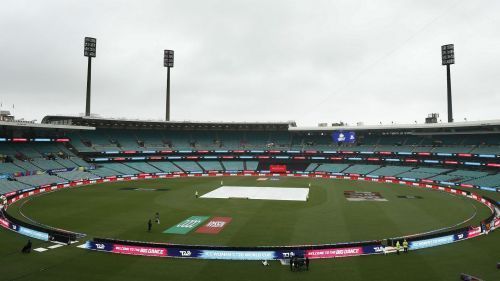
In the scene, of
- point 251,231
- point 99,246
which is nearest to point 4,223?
point 99,246

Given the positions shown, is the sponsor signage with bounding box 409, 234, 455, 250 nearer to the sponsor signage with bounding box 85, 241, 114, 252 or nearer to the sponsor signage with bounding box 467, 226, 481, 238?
the sponsor signage with bounding box 467, 226, 481, 238

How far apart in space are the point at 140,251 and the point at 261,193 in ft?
104

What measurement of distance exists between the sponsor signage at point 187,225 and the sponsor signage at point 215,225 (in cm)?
99

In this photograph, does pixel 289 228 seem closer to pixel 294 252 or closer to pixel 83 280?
pixel 294 252

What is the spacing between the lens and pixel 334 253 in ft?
75.9

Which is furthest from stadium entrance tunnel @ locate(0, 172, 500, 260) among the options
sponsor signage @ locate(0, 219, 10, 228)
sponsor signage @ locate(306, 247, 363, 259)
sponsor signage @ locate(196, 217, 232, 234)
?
sponsor signage @ locate(196, 217, 232, 234)

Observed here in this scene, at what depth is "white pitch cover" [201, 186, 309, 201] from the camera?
49.7 metres

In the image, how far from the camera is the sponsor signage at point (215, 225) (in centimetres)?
3042

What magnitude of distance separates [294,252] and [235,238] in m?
7.24

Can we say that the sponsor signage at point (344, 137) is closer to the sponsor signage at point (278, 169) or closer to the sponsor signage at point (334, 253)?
the sponsor signage at point (278, 169)

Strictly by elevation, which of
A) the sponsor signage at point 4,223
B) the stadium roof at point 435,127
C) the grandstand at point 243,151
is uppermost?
the stadium roof at point 435,127

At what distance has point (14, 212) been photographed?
126 feet

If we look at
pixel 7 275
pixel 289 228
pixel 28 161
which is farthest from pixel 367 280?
pixel 28 161

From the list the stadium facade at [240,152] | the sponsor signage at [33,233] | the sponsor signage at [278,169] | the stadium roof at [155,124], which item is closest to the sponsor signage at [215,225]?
the sponsor signage at [33,233]
